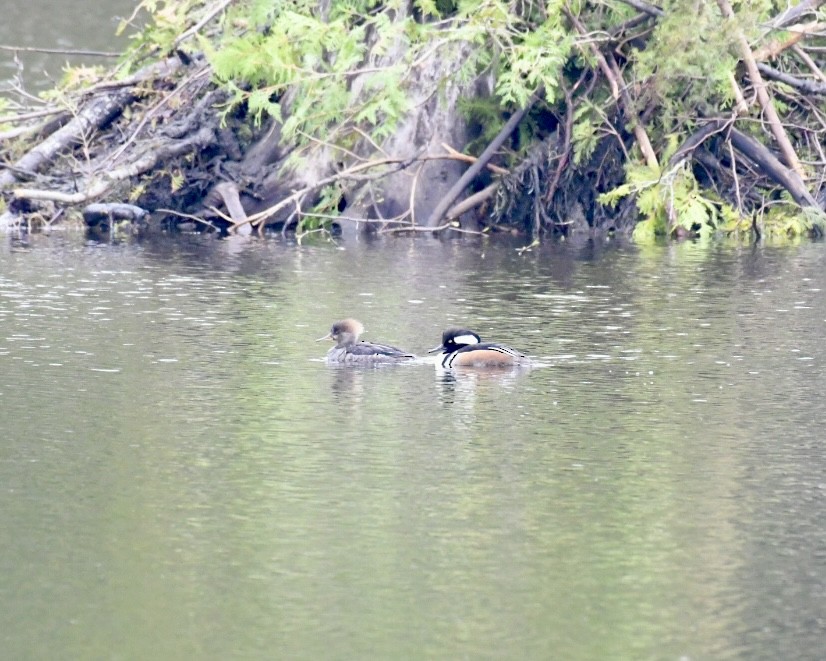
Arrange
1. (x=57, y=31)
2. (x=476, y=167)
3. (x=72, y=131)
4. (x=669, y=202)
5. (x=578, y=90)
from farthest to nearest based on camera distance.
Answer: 1. (x=57, y=31)
2. (x=72, y=131)
3. (x=578, y=90)
4. (x=476, y=167)
5. (x=669, y=202)

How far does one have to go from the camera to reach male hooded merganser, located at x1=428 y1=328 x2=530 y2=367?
1486 cm

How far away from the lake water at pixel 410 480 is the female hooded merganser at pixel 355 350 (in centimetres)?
11

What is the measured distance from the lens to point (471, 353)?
14875 millimetres

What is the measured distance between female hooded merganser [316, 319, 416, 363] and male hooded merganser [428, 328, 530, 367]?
359mm

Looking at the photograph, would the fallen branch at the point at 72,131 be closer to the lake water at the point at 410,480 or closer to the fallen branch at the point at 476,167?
the fallen branch at the point at 476,167

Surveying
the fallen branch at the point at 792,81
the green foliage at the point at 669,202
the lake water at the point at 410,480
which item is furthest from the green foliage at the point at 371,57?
the lake water at the point at 410,480

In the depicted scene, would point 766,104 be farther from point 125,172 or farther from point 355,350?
point 355,350

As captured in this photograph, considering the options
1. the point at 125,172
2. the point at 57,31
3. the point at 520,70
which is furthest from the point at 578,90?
the point at 57,31

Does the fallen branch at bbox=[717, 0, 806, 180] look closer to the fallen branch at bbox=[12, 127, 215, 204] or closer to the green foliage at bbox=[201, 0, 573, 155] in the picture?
the green foliage at bbox=[201, 0, 573, 155]

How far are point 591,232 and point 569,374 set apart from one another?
43.6 ft

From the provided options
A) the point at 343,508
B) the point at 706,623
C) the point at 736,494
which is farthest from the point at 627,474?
the point at 706,623

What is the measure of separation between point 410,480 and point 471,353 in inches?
162

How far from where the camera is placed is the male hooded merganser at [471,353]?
14859mm

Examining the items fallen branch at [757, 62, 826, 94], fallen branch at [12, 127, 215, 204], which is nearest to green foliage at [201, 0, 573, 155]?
fallen branch at [12, 127, 215, 204]
